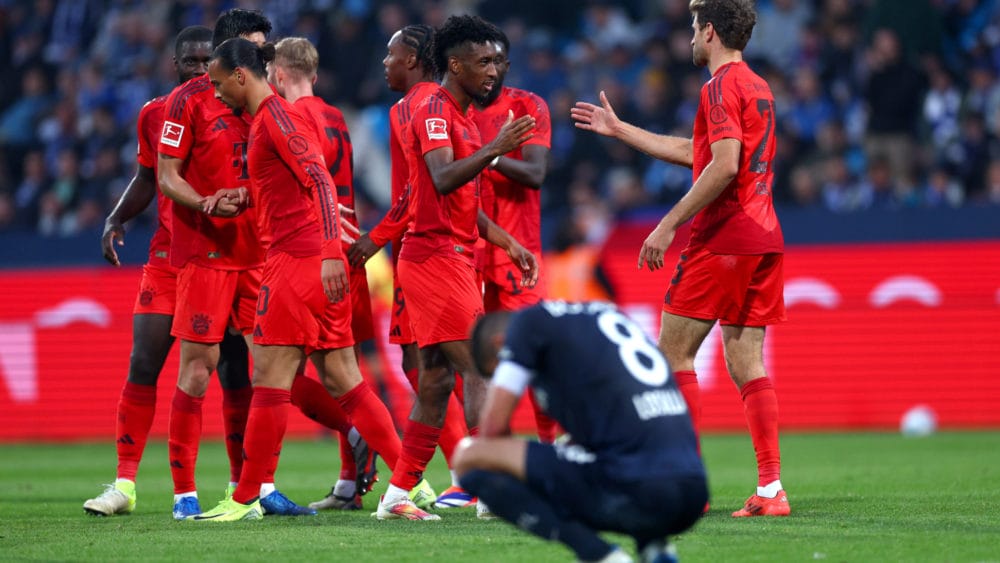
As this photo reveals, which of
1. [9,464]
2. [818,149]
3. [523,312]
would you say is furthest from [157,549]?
[818,149]

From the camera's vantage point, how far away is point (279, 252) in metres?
7.18

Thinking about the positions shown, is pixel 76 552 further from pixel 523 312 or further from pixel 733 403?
pixel 733 403

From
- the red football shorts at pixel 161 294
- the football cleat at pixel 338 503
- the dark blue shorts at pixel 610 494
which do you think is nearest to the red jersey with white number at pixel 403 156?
the red football shorts at pixel 161 294

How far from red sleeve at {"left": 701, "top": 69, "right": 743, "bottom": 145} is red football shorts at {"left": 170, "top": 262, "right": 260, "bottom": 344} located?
280 centimetres

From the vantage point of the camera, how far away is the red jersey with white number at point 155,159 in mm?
8259

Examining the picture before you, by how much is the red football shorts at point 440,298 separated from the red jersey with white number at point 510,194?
1221 mm

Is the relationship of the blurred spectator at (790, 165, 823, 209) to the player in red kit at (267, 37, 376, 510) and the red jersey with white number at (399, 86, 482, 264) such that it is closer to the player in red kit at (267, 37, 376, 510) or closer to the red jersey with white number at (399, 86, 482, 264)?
the player in red kit at (267, 37, 376, 510)

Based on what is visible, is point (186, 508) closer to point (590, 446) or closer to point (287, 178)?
point (287, 178)

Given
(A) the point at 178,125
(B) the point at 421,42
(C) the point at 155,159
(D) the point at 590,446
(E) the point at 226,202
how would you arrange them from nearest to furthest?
(D) the point at 590,446, (E) the point at 226,202, (A) the point at 178,125, (B) the point at 421,42, (C) the point at 155,159

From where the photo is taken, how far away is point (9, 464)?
12688mm

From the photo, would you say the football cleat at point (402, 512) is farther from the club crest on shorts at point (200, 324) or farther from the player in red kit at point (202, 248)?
the club crest on shorts at point (200, 324)

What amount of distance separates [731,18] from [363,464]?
3396 millimetres

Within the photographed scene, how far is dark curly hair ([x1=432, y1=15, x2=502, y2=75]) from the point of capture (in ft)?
23.8

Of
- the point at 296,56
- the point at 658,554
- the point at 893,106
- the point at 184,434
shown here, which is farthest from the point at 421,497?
the point at 893,106
